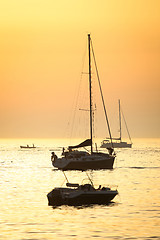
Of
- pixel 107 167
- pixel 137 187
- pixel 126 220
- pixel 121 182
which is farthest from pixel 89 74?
pixel 126 220

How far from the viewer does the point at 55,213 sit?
5509cm

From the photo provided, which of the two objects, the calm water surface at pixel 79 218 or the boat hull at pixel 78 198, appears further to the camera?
the boat hull at pixel 78 198

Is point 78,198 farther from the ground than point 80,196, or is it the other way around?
point 80,196

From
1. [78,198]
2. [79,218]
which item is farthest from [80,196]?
[79,218]

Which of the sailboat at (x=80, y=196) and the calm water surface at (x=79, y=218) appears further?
the sailboat at (x=80, y=196)

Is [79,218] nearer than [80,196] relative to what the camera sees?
Yes

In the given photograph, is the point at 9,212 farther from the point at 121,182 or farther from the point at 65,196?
the point at 121,182

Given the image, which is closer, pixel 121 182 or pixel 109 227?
pixel 109 227

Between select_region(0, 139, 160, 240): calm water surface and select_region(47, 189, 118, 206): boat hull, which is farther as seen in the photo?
select_region(47, 189, 118, 206): boat hull

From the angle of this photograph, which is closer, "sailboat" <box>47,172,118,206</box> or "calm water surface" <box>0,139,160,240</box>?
"calm water surface" <box>0,139,160,240</box>

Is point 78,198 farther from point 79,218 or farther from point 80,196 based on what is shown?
point 79,218

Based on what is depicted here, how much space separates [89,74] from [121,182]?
30.1 metres

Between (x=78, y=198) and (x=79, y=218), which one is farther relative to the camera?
(x=78, y=198)

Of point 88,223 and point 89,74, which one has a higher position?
point 89,74
